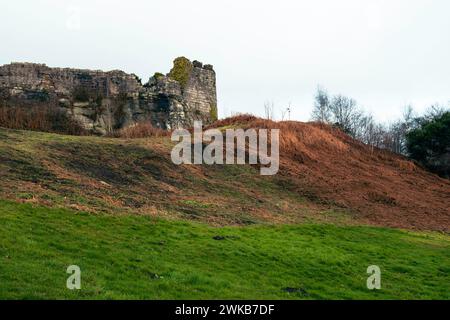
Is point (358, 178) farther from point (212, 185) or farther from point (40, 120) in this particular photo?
point (40, 120)

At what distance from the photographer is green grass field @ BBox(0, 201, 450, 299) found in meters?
8.63

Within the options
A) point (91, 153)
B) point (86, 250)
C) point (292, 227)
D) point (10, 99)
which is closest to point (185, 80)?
point (10, 99)

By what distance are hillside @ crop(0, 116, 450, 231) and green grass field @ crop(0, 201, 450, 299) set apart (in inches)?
62.3

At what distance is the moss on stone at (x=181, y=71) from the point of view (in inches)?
1390

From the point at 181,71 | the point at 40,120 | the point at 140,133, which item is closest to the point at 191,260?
the point at 140,133

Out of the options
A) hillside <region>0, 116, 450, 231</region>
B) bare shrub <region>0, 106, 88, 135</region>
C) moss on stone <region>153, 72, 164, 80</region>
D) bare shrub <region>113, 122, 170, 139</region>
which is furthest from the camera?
moss on stone <region>153, 72, 164, 80</region>

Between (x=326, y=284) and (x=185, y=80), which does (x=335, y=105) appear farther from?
(x=326, y=284)

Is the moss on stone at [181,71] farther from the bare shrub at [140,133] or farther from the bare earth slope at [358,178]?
the bare shrub at [140,133]

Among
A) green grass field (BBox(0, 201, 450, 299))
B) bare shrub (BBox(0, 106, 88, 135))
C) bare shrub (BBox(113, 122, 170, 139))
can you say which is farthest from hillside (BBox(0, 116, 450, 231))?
bare shrub (BBox(0, 106, 88, 135))

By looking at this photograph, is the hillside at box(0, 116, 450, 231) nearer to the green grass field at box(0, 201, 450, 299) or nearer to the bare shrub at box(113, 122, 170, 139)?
the green grass field at box(0, 201, 450, 299)

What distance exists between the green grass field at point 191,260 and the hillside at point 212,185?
1.58m

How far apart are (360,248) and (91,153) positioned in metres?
11.6

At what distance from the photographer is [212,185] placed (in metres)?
20.7

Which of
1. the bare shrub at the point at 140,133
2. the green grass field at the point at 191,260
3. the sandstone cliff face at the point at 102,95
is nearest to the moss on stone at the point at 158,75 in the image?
the sandstone cliff face at the point at 102,95
